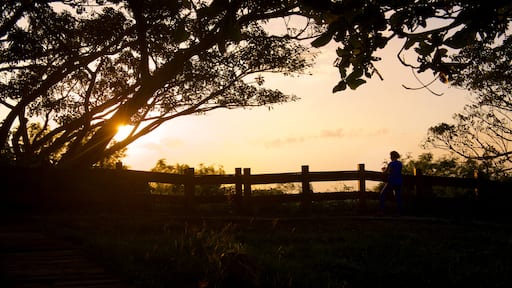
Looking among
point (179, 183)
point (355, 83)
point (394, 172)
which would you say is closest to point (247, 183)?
point (179, 183)

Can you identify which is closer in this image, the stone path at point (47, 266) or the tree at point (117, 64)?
the stone path at point (47, 266)

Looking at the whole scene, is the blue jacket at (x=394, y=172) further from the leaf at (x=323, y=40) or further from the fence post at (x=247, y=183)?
the leaf at (x=323, y=40)

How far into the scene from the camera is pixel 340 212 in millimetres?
16906

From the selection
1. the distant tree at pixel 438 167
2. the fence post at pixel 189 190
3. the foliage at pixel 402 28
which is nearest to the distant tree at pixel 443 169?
the distant tree at pixel 438 167

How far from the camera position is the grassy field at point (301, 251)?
20.1ft

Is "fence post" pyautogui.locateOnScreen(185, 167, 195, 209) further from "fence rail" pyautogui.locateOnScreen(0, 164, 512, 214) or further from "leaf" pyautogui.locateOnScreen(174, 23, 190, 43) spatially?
"leaf" pyautogui.locateOnScreen(174, 23, 190, 43)

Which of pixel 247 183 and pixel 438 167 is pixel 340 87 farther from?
pixel 438 167

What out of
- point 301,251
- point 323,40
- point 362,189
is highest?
point 323,40

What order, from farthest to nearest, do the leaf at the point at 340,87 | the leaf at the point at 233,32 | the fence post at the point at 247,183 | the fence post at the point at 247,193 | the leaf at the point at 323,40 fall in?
the fence post at the point at 247,183 < the fence post at the point at 247,193 < the leaf at the point at 340,87 < the leaf at the point at 323,40 < the leaf at the point at 233,32

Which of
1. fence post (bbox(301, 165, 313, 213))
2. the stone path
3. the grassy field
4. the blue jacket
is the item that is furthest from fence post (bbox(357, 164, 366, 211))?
the stone path

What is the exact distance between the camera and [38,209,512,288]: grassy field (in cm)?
612

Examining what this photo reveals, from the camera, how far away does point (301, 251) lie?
9.55 metres

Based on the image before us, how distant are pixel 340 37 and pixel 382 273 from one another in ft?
18.3

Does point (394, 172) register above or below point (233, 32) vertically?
below
